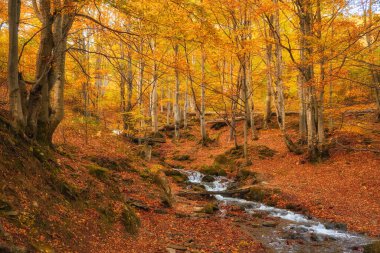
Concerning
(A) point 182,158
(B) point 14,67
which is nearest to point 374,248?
(B) point 14,67

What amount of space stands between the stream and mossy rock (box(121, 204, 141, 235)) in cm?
368

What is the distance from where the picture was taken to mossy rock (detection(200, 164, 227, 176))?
1807 centimetres

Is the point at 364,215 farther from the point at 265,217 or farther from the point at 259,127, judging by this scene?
the point at 259,127

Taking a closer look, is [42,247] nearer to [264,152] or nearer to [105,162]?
[105,162]

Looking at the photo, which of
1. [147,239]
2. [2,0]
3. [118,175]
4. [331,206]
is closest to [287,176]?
[331,206]

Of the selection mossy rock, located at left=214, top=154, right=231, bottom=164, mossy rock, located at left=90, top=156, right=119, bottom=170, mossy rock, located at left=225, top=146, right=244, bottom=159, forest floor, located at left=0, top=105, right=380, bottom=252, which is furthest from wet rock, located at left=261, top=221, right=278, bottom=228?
mossy rock, located at left=225, top=146, right=244, bottom=159

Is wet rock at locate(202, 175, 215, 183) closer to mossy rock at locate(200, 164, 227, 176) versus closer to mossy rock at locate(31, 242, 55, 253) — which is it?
mossy rock at locate(200, 164, 227, 176)

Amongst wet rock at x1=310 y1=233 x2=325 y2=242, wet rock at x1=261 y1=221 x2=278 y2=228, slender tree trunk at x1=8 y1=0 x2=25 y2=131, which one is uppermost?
slender tree trunk at x1=8 y1=0 x2=25 y2=131

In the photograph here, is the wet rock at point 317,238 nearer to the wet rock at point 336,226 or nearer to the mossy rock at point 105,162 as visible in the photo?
the wet rock at point 336,226

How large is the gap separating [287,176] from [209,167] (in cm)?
494

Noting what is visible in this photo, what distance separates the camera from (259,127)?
83.0ft

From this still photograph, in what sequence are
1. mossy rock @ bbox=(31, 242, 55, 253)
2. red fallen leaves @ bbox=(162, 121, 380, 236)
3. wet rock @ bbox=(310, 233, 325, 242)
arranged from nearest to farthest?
1. mossy rock @ bbox=(31, 242, 55, 253)
2. wet rock @ bbox=(310, 233, 325, 242)
3. red fallen leaves @ bbox=(162, 121, 380, 236)

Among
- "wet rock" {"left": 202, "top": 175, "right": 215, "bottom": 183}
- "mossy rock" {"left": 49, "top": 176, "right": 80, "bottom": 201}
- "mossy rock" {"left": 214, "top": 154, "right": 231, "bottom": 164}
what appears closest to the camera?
"mossy rock" {"left": 49, "top": 176, "right": 80, "bottom": 201}

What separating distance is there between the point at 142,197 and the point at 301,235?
5501 millimetres
